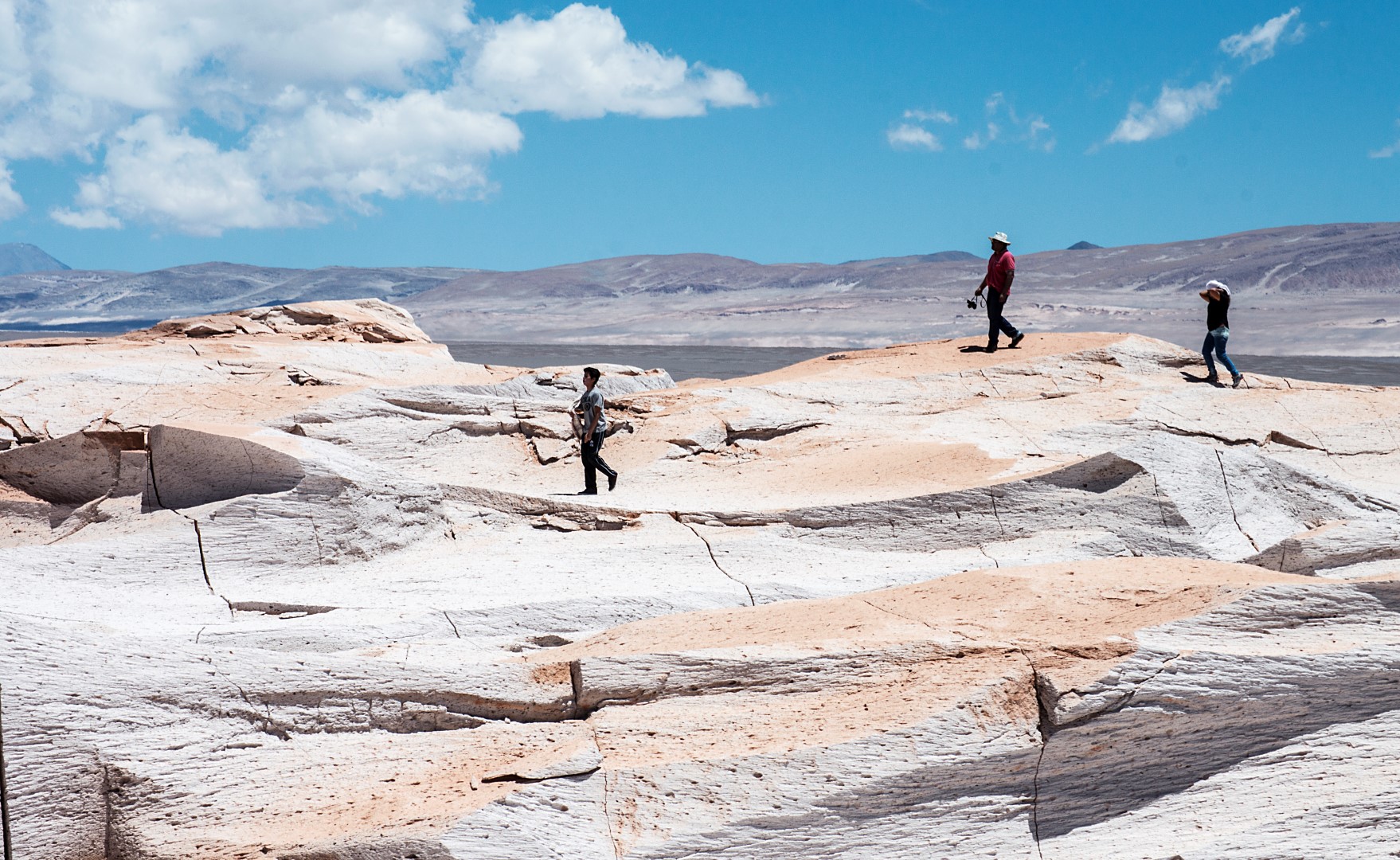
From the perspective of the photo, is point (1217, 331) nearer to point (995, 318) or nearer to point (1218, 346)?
point (1218, 346)

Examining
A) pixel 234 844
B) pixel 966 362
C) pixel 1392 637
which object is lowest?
pixel 234 844

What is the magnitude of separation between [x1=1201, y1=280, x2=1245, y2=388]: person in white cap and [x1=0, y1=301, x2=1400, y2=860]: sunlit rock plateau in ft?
8.12

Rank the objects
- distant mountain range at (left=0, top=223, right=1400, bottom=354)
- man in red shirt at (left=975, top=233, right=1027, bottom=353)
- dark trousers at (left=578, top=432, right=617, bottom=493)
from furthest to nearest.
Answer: distant mountain range at (left=0, top=223, right=1400, bottom=354), man in red shirt at (left=975, top=233, right=1027, bottom=353), dark trousers at (left=578, top=432, right=617, bottom=493)

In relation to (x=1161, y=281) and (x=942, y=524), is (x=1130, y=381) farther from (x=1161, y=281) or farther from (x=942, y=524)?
→ (x=1161, y=281)

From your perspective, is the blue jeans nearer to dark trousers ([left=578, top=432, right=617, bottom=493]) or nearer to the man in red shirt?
the man in red shirt

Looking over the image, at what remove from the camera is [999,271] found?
44.9 ft

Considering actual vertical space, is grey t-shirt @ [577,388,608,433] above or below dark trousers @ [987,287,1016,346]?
below

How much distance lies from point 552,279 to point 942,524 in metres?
94.3

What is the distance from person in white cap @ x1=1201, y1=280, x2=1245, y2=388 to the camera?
12.8 metres

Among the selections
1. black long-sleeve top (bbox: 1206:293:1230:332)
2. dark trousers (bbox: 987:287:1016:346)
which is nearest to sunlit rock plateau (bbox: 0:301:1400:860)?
black long-sleeve top (bbox: 1206:293:1230:332)

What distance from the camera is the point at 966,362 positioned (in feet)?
45.2

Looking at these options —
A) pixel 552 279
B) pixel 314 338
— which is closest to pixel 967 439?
pixel 314 338

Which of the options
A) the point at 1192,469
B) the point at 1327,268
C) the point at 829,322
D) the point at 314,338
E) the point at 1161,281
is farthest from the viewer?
the point at 1161,281

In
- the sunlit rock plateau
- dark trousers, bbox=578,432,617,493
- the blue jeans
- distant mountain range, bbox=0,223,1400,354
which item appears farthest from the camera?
distant mountain range, bbox=0,223,1400,354
